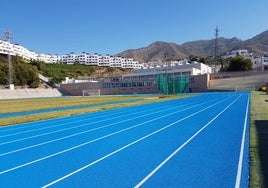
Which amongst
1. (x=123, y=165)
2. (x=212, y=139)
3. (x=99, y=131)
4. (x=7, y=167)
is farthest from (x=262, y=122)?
(x=7, y=167)

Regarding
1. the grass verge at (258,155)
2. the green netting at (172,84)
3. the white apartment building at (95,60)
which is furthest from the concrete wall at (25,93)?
the white apartment building at (95,60)

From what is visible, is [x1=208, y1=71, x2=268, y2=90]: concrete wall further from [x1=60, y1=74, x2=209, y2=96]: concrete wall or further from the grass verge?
the grass verge

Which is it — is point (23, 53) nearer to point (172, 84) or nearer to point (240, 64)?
point (240, 64)

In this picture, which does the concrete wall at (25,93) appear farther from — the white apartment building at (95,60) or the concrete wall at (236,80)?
the white apartment building at (95,60)

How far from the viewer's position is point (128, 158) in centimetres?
695

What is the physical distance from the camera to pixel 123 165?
20.8ft

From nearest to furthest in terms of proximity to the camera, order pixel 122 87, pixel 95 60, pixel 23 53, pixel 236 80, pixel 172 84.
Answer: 1. pixel 172 84
2. pixel 236 80
3. pixel 122 87
4. pixel 23 53
5. pixel 95 60

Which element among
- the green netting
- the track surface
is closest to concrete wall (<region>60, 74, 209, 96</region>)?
the green netting

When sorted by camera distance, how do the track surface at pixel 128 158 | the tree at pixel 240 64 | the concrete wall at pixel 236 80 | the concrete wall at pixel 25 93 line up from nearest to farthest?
1. the track surface at pixel 128 158
2. the concrete wall at pixel 236 80
3. the concrete wall at pixel 25 93
4. the tree at pixel 240 64

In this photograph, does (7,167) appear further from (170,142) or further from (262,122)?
(262,122)

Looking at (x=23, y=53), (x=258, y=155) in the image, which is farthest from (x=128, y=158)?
(x=23, y=53)

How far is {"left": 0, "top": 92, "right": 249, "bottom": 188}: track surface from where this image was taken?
5.36 m

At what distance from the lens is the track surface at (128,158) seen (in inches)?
211

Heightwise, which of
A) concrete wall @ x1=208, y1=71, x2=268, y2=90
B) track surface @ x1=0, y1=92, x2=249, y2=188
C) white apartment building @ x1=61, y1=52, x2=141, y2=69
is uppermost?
white apartment building @ x1=61, y1=52, x2=141, y2=69
